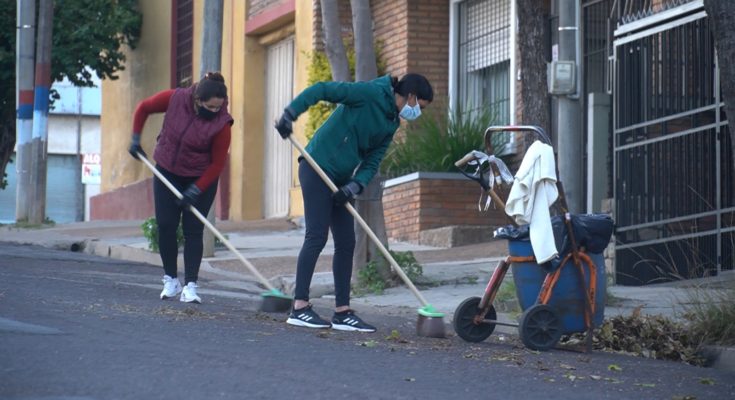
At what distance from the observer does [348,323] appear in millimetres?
8953

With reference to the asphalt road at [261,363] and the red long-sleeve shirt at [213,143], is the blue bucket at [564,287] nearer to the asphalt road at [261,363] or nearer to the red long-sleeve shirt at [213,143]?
the asphalt road at [261,363]

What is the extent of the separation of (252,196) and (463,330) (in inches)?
535

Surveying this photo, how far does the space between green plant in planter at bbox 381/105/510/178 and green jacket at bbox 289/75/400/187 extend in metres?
7.24

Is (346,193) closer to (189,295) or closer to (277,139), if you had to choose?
(189,295)

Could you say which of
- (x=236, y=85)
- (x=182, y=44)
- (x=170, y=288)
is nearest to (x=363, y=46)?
(x=170, y=288)

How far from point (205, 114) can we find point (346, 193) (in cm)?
160

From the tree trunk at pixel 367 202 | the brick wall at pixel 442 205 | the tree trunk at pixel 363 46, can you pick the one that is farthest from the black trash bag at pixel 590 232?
the brick wall at pixel 442 205

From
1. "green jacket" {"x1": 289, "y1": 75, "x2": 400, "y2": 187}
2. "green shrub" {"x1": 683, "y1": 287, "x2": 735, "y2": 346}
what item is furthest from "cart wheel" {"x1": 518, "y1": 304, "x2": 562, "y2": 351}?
"green jacket" {"x1": 289, "y1": 75, "x2": 400, "y2": 187}

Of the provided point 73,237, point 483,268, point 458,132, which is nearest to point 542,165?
point 483,268

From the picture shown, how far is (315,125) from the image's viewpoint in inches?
741

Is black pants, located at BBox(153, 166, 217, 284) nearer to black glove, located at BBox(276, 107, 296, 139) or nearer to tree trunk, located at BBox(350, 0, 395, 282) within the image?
tree trunk, located at BBox(350, 0, 395, 282)

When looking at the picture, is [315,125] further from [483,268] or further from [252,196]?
[483,268]

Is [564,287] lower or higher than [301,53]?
lower

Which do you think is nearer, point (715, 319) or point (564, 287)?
point (564, 287)
